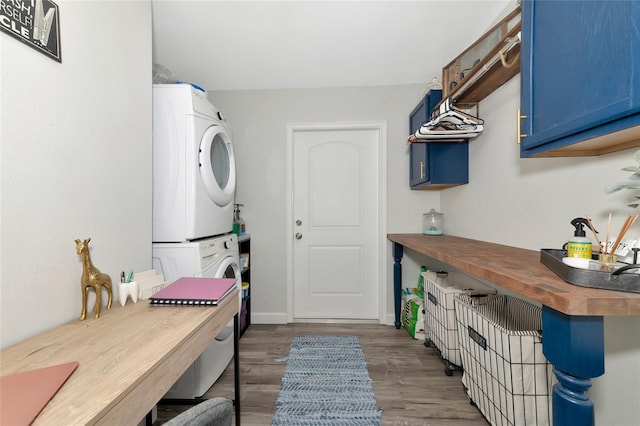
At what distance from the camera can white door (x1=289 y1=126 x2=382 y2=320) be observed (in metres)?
2.77

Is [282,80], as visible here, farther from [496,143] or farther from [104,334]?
[104,334]

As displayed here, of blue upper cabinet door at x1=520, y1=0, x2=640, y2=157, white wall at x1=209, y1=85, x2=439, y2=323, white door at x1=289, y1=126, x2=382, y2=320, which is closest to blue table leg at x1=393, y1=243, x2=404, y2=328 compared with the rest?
white wall at x1=209, y1=85, x2=439, y2=323

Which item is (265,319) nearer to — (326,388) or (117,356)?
(326,388)

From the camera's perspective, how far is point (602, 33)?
0.77 m

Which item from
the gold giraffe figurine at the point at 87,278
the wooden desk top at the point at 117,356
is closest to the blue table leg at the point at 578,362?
the wooden desk top at the point at 117,356

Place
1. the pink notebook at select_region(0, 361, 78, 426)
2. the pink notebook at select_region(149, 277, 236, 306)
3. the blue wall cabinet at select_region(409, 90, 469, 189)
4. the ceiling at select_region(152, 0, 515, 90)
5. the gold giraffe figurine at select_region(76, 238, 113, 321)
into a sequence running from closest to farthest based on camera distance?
the pink notebook at select_region(0, 361, 78, 426) → the gold giraffe figurine at select_region(76, 238, 113, 321) → the pink notebook at select_region(149, 277, 236, 306) → the ceiling at select_region(152, 0, 515, 90) → the blue wall cabinet at select_region(409, 90, 469, 189)

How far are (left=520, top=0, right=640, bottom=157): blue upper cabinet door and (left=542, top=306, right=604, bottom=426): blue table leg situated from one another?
21.6 inches

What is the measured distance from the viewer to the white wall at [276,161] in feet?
8.84

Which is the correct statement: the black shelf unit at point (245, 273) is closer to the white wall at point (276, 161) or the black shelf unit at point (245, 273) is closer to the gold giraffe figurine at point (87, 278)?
the white wall at point (276, 161)

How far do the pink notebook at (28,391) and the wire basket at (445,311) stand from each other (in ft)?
5.99

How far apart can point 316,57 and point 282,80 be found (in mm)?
500

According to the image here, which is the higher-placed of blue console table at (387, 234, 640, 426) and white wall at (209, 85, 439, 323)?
white wall at (209, 85, 439, 323)

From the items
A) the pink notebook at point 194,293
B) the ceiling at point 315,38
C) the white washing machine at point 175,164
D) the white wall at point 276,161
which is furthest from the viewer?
the white wall at point 276,161

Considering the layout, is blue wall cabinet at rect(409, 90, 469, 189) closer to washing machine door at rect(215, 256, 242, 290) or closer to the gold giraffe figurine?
washing machine door at rect(215, 256, 242, 290)
